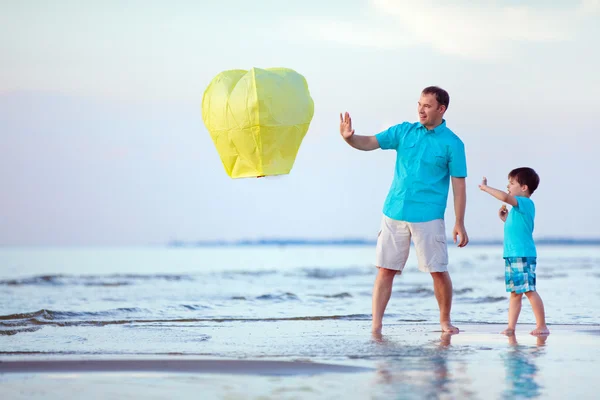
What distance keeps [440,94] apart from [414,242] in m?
1.25

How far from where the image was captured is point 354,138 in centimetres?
647

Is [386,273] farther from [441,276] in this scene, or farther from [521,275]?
[521,275]

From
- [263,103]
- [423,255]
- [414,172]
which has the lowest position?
[423,255]

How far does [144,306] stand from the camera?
10.7 meters

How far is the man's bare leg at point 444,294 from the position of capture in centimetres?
669

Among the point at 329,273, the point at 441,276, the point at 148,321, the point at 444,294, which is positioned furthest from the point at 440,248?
the point at 329,273

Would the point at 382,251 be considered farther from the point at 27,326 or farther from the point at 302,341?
the point at 27,326

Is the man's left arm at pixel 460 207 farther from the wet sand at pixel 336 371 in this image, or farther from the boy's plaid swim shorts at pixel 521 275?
the wet sand at pixel 336 371

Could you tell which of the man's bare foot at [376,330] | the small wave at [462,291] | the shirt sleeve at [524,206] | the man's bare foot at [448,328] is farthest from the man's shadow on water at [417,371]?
the small wave at [462,291]

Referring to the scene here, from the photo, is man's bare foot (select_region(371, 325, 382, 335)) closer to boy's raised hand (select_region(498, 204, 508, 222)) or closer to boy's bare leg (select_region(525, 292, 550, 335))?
boy's bare leg (select_region(525, 292, 550, 335))

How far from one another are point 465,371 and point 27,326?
4703mm

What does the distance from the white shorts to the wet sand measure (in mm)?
647

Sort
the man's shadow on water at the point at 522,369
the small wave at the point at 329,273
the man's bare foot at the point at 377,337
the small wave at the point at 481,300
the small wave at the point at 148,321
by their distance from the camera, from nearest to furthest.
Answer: the man's shadow on water at the point at 522,369 < the man's bare foot at the point at 377,337 < the small wave at the point at 148,321 < the small wave at the point at 481,300 < the small wave at the point at 329,273

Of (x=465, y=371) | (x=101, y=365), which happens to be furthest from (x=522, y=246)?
(x=101, y=365)
